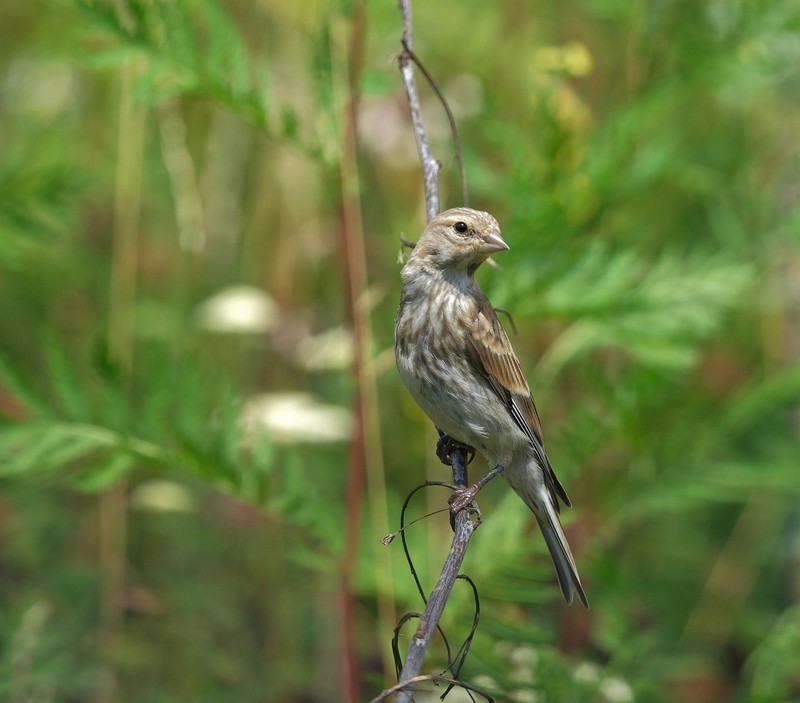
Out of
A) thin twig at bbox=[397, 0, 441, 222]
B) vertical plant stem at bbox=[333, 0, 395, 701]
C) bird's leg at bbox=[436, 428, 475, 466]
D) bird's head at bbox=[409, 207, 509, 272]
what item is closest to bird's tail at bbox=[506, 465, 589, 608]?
bird's leg at bbox=[436, 428, 475, 466]

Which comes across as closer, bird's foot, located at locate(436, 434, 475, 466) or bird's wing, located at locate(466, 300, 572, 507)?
bird's wing, located at locate(466, 300, 572, 507)

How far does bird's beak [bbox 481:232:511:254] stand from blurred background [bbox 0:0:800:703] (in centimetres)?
20

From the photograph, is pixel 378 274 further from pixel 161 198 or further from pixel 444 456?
pixel 444 456

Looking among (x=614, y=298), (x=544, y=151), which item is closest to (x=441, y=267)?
(x=614, y=298)

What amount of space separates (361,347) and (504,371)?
1.40 feet

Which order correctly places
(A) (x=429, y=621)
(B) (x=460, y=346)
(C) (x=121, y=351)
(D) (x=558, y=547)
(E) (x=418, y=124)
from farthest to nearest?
(C) (x=121, y=351) < (D) (x=558, y=547) < (B) (x=460, y=346) < (E) (x=418, y=124) < (A) (x=429, y=621)

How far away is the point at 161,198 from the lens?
5344 mm

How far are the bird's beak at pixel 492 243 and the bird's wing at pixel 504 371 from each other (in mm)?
190

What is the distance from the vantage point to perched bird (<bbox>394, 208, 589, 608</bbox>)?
255cm

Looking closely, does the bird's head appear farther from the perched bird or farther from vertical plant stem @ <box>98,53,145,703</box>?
vertical plant stem @ <box>98,53,145,703</box>

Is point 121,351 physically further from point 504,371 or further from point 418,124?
point 418,124

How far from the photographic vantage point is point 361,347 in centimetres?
294

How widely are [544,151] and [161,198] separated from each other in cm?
244

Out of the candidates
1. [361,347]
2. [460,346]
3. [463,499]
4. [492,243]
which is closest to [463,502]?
[463,499]
